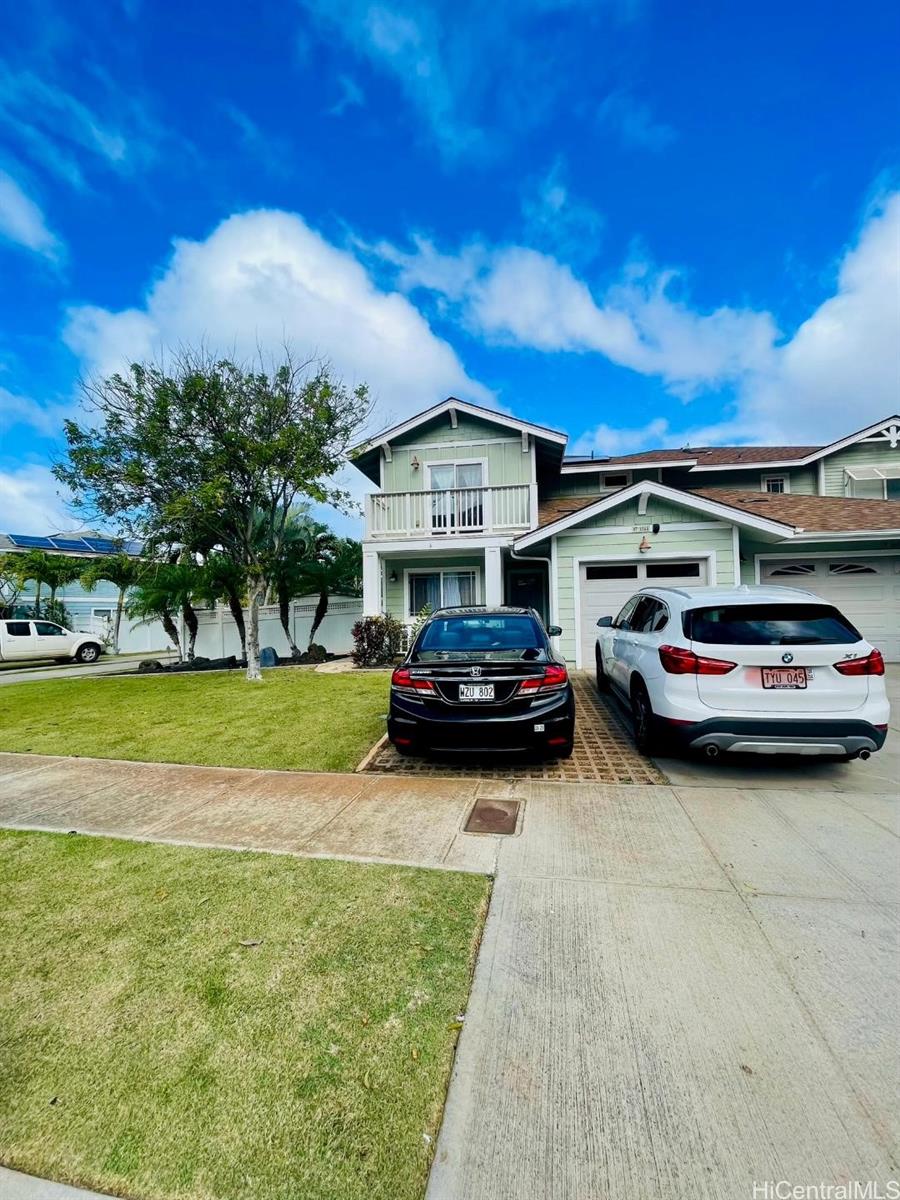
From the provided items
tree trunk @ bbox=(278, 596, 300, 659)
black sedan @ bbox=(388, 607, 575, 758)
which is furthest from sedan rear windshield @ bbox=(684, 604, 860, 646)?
tree trunk @ bbox=(278, 596, 300, 659)

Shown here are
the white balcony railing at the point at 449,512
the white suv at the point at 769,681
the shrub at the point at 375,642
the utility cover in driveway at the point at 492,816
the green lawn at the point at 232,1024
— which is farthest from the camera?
the white balcony railing at the point at 449,512

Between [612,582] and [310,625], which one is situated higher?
[612,582]

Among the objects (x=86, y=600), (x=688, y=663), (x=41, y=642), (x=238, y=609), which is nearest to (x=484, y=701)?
(x=688, y=663)

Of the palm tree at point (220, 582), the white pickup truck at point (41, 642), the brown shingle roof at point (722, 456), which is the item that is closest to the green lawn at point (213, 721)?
the palm tree at point (220, 582)

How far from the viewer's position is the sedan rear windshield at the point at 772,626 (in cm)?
465

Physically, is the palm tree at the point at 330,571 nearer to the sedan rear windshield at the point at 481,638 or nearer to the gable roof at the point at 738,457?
the gable roof at the point at 738,457

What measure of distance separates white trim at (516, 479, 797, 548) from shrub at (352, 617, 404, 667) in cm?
408

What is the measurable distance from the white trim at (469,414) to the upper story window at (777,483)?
7344 millimetres

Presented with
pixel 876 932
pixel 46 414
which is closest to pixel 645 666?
pixel 876 932

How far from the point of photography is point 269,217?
12.2 m

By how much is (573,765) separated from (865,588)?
1114 centimetres

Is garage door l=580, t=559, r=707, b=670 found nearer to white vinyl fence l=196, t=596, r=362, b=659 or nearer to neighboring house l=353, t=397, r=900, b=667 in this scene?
neighboring house l=353, t=397, r=900, b=667

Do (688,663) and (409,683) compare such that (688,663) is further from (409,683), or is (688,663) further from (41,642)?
(41,642)

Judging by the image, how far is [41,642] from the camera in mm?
19969
